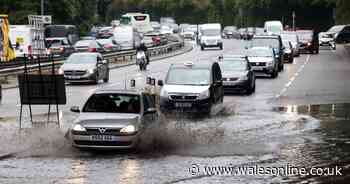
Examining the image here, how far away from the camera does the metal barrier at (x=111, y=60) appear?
1617 inches

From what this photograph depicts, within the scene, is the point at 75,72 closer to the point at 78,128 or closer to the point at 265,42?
the point at 265,42

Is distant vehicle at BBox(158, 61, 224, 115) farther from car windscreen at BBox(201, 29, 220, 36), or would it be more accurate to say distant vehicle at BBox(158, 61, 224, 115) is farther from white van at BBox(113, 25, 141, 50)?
car windscreen at BBox(201, 29, 220, 36)

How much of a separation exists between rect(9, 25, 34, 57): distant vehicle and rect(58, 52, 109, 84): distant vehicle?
15088 millimetres

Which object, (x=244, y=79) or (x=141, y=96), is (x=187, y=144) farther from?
(x=244, y=79)

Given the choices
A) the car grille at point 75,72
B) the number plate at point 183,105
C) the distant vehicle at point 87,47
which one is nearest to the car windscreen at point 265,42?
the car grille at point 75,72

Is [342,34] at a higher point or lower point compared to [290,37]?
lower

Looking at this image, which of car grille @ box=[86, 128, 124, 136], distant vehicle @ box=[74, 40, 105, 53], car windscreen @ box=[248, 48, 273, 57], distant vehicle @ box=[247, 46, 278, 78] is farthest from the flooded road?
distant vehicle @ box=[74, 40, 105, 53]

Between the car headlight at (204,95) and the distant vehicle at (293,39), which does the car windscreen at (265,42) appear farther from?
the car headlight at (204,95)

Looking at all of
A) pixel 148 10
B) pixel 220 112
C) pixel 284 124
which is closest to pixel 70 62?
pixel 220 112

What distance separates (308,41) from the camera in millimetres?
71250

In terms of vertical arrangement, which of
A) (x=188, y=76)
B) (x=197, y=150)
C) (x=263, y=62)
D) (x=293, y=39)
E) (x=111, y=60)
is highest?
(x=188, y=76)

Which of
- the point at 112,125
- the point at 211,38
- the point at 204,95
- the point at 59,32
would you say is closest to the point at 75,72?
the point at 204,95

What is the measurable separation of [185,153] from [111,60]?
135 ft

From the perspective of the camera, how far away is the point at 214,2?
139m
